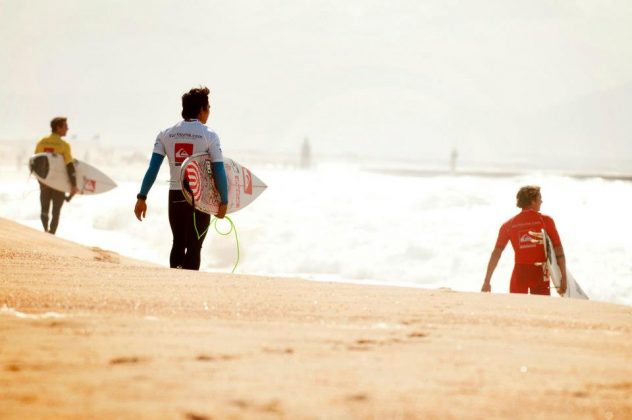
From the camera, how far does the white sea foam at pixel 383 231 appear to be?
576 inches

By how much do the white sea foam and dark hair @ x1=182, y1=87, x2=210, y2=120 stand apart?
7.74 m

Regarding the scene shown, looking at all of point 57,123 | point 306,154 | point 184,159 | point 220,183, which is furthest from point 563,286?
point 306,154

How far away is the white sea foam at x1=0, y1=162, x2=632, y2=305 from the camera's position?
14.6m

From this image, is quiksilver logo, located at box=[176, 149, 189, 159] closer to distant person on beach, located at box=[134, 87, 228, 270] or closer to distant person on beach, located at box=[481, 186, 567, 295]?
distant person on beach, located at box=[134, 87, 228, 270]

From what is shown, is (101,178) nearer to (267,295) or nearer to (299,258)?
(299,258)

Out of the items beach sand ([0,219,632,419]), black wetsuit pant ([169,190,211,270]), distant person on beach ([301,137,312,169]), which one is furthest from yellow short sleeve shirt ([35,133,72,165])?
distant person on beach ([301,137,312,169])

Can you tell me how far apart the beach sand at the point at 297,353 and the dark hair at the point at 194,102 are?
156 centimetres

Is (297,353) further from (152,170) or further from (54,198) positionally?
(54,198)

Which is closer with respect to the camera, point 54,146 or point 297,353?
point 297,353

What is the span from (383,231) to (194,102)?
12394mm

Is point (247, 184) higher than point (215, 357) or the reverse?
higher

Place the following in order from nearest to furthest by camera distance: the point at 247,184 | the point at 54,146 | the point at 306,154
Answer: the point at 247,184, the point at 54,146, the point at 306,154

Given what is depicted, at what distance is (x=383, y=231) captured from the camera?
1819 centimetres

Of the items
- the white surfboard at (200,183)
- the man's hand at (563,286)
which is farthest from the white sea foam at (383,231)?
the white surfboard at (200,183)
